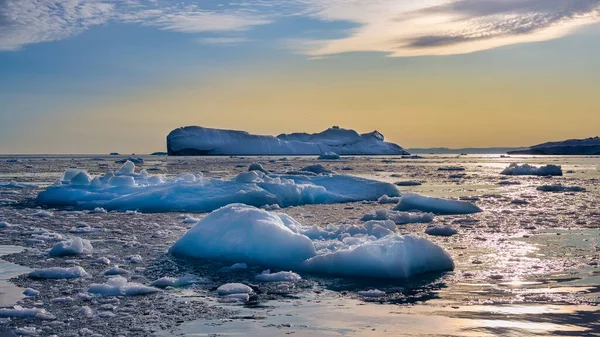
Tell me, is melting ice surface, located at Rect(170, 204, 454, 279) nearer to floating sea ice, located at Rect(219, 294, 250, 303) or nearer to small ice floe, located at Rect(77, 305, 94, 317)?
floating sea ice, located at Rect(219, 294, 250, 303)

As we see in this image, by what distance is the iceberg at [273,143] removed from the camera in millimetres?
70688

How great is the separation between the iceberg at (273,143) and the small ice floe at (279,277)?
65.0m

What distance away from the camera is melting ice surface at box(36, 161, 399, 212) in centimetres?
1334

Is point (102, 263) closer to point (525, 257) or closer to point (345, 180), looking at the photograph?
point (525, 257)

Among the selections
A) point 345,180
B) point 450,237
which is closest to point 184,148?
point 345,180

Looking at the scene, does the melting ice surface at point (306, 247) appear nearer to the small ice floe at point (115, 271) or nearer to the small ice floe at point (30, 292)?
the small ice floe at point (115, 271)

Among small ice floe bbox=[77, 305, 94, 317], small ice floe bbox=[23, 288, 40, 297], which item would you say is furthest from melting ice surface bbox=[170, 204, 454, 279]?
small ice floe bbox=[77, 305, 94, 317]

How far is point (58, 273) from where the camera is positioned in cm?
603

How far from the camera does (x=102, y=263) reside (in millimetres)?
6734

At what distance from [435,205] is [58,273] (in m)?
8.45

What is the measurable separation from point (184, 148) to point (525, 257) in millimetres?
66340

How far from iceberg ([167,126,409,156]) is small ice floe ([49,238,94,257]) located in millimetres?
63245

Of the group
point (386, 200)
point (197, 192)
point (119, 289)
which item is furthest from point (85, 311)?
point (386, 200)

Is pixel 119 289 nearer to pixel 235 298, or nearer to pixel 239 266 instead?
pixel 235 298
